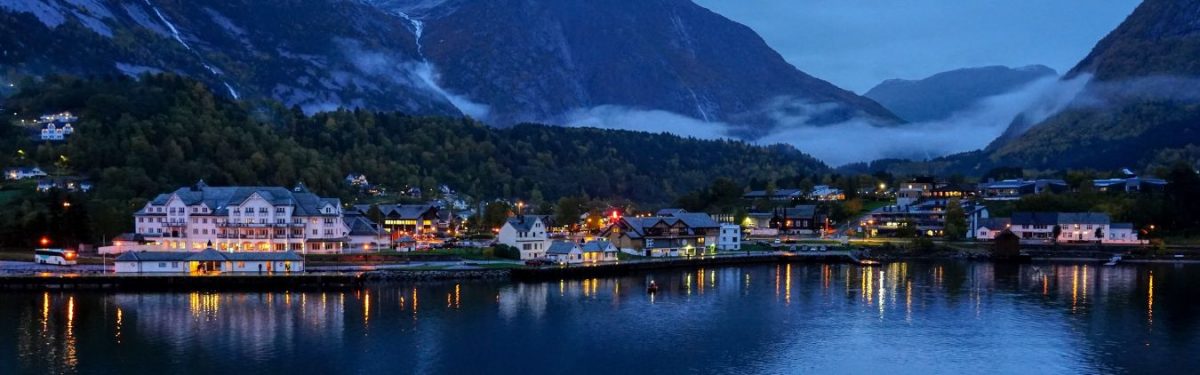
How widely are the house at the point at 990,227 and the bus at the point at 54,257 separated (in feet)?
217

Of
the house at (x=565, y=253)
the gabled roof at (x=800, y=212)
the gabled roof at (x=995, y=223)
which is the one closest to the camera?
the house at (x=565, y=253)

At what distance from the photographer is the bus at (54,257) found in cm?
5225

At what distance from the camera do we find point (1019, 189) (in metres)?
102

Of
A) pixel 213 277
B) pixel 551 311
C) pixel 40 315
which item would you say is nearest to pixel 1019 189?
pixel 551 311

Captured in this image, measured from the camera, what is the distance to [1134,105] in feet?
523

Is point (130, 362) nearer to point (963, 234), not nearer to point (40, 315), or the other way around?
point (40, 315)

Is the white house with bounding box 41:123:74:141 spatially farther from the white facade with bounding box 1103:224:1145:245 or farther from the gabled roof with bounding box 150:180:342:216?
the white facade with bounding box 1103:224:1145:245

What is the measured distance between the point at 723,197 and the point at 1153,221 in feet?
134

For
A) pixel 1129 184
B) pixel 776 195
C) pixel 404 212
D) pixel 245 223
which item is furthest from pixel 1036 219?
pixel 245 223

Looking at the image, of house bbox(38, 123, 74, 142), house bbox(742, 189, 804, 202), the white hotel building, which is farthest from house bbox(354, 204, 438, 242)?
house bbox(742, 189, 804, 202)

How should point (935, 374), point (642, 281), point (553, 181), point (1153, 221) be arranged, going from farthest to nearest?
point (553, 181) → point (1153, 221) → point (642, 281) → point (935, 374)

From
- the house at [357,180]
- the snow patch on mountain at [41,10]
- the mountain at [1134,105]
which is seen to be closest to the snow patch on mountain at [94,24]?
the snow patch on mountain at [41,10]

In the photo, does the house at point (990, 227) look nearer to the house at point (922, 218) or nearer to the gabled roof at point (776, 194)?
the house at point (922, 218)

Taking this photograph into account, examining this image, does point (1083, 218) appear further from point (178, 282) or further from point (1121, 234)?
point (178, 282)
